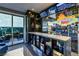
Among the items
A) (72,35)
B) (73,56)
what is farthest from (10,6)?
(73,56)

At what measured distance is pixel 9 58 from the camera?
2.13m

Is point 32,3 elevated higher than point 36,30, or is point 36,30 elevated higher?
point 32,3

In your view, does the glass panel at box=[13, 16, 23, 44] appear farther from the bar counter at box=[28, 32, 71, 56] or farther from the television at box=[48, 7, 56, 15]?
the television at box=[48, 7, 56, 15]

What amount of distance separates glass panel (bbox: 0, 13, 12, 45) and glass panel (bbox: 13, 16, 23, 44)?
95 millimetres

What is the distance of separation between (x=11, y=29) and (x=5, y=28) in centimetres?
12

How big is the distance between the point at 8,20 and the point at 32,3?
2.00ft

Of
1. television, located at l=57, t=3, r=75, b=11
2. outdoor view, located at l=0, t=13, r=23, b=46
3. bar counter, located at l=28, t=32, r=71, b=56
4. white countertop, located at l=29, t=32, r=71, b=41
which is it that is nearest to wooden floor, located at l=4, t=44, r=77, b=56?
outdoor view, located at l=0, t=13, r=23, b=46

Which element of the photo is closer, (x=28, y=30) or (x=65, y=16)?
(x=65, y=16)

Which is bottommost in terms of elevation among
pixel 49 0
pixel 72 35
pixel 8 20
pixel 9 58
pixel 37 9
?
pixel 9 58

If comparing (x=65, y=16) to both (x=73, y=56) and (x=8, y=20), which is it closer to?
(x=73, y=56)

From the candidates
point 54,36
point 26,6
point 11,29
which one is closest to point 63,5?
point 54,36

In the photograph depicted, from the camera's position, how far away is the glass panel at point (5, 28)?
2137 mm

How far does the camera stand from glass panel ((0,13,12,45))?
2137 mm

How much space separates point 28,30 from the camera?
2246 millimetres
